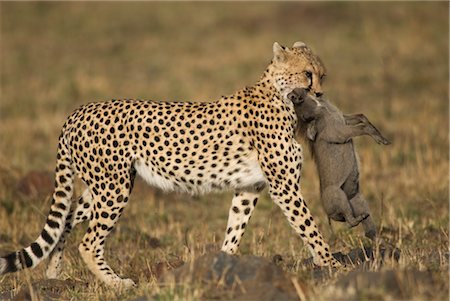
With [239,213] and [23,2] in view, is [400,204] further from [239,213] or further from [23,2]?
[23,2]

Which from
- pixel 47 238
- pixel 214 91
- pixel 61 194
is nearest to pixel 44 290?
pixel 47 238

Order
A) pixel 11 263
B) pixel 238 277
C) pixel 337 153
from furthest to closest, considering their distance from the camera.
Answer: pixel 337 153
pixel 11 263
pixel 238 277

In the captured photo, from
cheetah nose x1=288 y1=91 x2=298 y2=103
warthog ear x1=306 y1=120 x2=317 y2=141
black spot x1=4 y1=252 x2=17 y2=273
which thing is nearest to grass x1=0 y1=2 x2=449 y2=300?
black spot x1=4 y1=252 x2=17 y2=273

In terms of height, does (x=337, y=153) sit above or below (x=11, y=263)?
above

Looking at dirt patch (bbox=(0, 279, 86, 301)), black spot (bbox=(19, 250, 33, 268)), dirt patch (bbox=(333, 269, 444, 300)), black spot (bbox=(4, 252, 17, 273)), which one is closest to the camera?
dirt patch (bbox=(333, 269, 444, 300))

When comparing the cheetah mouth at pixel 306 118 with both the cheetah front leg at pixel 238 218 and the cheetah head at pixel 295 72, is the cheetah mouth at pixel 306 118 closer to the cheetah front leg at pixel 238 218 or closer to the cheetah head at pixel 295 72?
the cheetah head at pixel 295 72

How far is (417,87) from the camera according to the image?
13867 mm

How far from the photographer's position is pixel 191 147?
605 centimetres

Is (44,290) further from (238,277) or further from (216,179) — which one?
(238,277)

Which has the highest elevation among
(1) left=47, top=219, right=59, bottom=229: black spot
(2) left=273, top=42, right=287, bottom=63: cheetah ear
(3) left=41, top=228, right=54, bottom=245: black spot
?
(2) left=273, top=42, right=287, bottom=63: cheetah ear

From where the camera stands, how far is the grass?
22.9 feet

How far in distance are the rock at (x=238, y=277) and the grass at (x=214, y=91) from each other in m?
0.10

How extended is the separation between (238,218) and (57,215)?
1160 millimetres

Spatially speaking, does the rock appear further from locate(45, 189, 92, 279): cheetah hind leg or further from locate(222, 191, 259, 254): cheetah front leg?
locate(45, 189, 92, 279): cheetah hind leg
